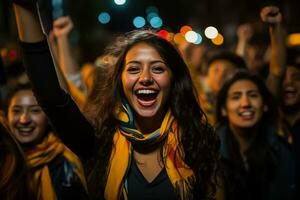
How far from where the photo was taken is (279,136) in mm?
4172

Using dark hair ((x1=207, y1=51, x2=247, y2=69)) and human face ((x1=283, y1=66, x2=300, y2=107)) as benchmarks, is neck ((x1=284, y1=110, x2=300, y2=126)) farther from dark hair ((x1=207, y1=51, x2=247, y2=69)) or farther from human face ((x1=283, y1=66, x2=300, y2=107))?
dark hair ((x1=207, y1=51, x2=247, y2=69))

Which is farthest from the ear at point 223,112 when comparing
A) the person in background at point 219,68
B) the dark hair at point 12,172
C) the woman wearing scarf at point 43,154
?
the dark hair at point 12,172

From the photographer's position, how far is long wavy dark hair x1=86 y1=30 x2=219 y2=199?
9.28ft

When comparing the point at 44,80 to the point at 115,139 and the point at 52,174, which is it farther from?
the point at 52,174

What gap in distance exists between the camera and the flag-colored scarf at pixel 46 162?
3.33 metres

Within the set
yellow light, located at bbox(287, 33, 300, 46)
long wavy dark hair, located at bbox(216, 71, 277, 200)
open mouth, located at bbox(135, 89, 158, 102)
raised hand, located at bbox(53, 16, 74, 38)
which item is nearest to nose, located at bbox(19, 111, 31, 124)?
open mouth, located at bbox(135, 89, 158, 102)

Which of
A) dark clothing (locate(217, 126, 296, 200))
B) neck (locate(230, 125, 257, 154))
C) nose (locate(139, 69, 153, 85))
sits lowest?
dark clothing (locate(217, 126, 296, 200))

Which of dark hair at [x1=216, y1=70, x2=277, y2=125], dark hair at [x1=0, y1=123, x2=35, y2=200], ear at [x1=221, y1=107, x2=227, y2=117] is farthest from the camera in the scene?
ear at [x1=221, y1=107, x2=227, y2=117]

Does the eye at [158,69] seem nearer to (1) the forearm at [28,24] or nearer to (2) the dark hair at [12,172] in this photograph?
(1) the forearm at [28,24]

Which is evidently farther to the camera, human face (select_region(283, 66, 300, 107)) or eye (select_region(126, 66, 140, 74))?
human face (select_region(283, 66, 300, 107))

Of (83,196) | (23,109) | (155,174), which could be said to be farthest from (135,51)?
(23,109)

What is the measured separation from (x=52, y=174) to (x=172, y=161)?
43.1 inches

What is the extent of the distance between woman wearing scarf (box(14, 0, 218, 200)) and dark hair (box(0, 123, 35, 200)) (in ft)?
1.98

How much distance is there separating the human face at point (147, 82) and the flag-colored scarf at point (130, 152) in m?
0.09
